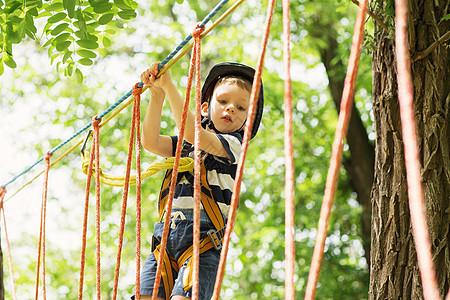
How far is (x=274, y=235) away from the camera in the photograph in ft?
16.7

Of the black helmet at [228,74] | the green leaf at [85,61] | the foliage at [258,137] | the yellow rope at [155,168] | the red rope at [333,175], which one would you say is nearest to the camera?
the red rope at [333,175]

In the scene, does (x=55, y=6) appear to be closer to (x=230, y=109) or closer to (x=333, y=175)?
(x=230, y=109)

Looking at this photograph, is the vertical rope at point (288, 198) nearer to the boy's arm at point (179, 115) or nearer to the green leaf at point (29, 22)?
the boy's arm at point (179, 115)

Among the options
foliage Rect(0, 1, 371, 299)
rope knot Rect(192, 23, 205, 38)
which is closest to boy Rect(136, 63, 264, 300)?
rope knot Rect(192, 23, 205, 38)

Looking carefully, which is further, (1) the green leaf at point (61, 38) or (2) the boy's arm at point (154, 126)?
(1) the green leaf at point (61, 38)

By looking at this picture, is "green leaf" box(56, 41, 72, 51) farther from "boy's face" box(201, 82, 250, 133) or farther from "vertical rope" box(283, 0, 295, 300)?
"vertical rope" box(283, 0, 295, 300)

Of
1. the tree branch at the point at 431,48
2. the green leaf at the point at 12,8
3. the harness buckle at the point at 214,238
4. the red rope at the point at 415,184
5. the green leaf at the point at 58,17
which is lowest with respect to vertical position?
the red rope at the point at 415,184

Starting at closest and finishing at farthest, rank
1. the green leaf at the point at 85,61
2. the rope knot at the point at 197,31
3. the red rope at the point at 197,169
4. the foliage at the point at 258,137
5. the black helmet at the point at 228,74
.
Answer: the red rope at the point at 197,169, the rope knot at the point at 197,31, the black helmet at the point at 228,74, the green leaf at the point at 85,61, the foliage at the point at 258,137

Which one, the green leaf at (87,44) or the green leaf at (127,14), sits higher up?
the green leaf at (127,14)

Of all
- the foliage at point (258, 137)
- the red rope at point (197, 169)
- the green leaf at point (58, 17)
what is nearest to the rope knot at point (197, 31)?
the red rope at point (197, 169)

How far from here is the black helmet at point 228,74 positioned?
5.98 feet

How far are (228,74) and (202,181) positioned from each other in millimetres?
411

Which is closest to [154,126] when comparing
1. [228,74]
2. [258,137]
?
[228,74]

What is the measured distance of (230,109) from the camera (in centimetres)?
174
